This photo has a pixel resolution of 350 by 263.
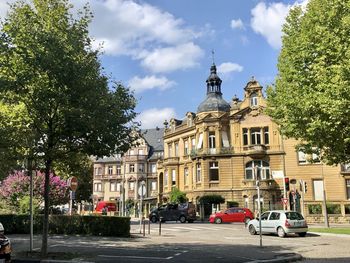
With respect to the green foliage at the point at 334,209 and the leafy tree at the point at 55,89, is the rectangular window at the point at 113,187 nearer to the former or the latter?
the green foliage at the point at 334,209

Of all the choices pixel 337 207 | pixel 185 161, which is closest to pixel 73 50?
pixel 337 207

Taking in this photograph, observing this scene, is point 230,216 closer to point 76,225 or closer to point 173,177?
point 76,225

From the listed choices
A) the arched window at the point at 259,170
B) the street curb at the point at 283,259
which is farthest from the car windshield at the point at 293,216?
the arched window at the point at 259,170

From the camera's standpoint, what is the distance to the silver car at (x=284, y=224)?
24.3 m

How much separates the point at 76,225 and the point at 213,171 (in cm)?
3225

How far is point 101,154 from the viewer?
1511 centimetres

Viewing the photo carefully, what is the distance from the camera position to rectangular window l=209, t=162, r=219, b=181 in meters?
53.4

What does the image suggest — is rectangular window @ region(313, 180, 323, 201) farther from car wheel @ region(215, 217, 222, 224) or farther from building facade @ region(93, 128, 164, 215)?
building facade @ region(93, 128, 164, 215)

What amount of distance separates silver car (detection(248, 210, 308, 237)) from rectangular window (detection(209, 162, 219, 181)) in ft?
89.8

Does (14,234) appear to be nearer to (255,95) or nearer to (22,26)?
(22,26)

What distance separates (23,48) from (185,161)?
46.7 meters

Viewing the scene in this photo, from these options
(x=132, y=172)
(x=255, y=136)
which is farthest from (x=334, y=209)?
(x=132, y=172)

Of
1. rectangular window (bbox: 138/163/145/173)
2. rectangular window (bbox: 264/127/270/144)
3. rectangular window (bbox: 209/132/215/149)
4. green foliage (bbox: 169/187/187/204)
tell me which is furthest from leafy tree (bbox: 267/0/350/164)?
rectangular window (bbox: 138/163/145/173)

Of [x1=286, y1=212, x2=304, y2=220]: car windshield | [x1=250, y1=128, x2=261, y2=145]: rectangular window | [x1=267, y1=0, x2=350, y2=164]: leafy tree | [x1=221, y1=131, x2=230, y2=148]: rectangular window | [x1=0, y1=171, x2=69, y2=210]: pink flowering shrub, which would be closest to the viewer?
[x1=267, y1=0, x2=350, y2=164]: leafy tree
